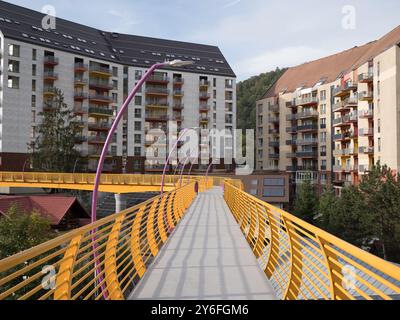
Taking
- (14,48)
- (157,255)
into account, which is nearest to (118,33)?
(14,48)

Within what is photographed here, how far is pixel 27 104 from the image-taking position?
2229 inches

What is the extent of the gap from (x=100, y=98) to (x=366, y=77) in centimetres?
3803

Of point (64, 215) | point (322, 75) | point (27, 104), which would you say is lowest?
point (64, 215)

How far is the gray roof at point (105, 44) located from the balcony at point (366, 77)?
102 feet

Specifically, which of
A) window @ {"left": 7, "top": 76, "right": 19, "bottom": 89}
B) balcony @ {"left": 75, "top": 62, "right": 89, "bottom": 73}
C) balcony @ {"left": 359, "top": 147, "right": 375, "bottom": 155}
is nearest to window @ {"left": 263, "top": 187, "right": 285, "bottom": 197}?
balcony @ {"left": 359, "top": 147, "right": 375, "bottom": 155}

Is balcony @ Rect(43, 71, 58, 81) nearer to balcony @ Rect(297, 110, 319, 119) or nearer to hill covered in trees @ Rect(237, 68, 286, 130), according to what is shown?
balcony @ Rect(297, 110, 319, 119)

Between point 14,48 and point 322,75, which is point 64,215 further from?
point 322,75

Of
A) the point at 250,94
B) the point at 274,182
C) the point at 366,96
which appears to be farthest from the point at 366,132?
the point at 250,94

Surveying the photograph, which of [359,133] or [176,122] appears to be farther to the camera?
[176,122]

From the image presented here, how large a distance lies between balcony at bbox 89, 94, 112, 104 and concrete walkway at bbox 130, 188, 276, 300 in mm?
55578

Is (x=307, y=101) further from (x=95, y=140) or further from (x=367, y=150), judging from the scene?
(x=95, y=140)

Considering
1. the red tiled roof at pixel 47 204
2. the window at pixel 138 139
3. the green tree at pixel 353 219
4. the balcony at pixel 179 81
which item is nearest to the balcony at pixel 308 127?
the balcony at pixel 179 81

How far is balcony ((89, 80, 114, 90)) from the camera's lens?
→ 63959 millimetres

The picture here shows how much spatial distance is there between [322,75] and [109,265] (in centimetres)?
6612
